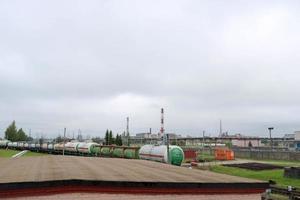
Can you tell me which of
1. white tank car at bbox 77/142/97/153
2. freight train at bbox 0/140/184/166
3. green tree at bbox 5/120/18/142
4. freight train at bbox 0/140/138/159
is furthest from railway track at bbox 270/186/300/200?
green tree at bbox 5/120/18/142

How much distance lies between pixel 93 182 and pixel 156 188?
1932 mm

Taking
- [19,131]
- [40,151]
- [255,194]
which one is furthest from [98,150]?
[19,131]

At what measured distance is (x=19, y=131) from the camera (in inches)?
7121

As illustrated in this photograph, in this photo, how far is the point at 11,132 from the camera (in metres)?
166

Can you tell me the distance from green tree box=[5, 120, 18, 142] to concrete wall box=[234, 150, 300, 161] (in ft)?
392

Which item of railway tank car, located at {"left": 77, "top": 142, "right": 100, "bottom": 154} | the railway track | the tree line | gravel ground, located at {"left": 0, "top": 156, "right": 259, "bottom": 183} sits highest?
the tree line

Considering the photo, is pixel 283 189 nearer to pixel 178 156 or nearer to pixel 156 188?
pixel 156 188

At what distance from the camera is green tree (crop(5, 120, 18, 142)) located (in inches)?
6457

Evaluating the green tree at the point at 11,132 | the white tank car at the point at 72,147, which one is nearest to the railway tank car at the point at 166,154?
the white tank car at the point at 72,147

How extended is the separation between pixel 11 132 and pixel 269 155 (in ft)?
431

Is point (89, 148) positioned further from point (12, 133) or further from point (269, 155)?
point (12, 133)

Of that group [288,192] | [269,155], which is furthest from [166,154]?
[269,155]

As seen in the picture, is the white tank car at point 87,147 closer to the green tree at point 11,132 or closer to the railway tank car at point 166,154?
the railway tank car at point 166,154

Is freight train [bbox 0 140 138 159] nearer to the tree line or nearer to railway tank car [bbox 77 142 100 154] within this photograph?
railway tank car [bbox 77 142 100 154]
